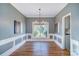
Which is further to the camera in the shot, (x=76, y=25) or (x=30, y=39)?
(x=30, y=39)

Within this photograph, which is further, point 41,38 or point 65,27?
point 41,38

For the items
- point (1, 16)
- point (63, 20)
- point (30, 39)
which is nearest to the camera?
point (1, 16)

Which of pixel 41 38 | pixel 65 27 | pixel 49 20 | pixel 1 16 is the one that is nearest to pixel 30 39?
pixel 41 38

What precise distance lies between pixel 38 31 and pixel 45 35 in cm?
84

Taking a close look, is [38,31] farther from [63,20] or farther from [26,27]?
[63,20]

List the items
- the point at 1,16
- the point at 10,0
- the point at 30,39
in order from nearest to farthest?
the point at 10,0 < the point at 1,16 < the point at 30,39

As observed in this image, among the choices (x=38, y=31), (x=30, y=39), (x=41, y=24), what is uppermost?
(x=41, y=24)

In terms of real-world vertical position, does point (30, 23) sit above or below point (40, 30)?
above

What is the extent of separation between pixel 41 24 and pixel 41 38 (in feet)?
4.76

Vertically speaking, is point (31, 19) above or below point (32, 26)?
above

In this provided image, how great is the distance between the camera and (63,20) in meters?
6.37

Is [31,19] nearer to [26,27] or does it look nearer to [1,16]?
[26,27]

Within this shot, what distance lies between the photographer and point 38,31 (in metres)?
10.7

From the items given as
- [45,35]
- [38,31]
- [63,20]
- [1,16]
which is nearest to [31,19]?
[38,31]
